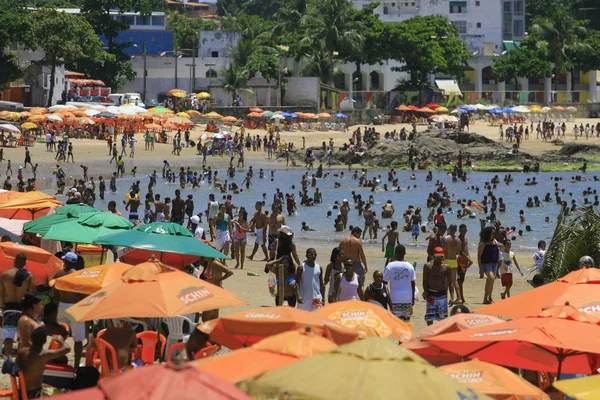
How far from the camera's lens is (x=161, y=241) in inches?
499

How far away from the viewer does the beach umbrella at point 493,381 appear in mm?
6910

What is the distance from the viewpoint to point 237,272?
760 inches

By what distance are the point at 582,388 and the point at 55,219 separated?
31.0ft

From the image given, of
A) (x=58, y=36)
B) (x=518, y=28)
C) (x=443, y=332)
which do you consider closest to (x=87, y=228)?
(x=443, y=332)

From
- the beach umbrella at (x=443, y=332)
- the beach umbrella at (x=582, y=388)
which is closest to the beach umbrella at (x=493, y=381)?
the beach umbrella at (x=582, y=388)

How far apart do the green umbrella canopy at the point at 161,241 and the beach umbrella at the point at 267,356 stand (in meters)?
5.32

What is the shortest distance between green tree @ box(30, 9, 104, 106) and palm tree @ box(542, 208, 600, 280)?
158ft

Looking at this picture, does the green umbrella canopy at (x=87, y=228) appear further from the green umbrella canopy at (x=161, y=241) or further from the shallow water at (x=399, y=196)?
the shallow water at (x=399, y=196)

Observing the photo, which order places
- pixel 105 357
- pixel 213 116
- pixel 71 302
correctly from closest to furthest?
pixel 105 357, pixel 71 302, pixel 213 116

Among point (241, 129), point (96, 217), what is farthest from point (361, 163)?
point (96, 217)

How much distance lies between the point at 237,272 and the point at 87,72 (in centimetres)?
5820

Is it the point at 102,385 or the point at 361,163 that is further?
the point at 361,163

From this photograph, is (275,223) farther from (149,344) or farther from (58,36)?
(58,36)

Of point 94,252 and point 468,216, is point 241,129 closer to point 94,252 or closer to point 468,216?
point 468,216
